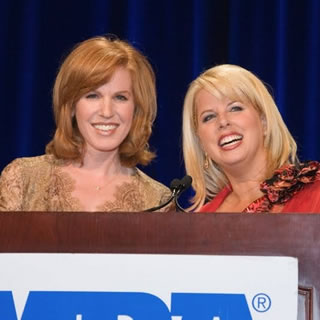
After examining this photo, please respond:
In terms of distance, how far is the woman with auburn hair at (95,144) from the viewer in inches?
81.5

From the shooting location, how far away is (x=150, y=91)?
218cm

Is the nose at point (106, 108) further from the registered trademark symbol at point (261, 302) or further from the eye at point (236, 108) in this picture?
the registered trademark symbol at point (261, 302)

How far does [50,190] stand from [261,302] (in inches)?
38.7

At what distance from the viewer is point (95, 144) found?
210cm

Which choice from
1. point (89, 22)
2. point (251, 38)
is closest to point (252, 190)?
point (251, 38)

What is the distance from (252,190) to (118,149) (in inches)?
14.8

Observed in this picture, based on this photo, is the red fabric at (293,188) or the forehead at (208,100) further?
the forehead at (208,100)

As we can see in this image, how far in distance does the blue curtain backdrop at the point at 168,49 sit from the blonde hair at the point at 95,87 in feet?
3.24

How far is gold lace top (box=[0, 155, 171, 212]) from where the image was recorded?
205 centimetres

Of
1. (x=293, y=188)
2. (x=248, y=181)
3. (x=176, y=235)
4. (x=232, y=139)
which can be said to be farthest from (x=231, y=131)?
(x=176, y=235)

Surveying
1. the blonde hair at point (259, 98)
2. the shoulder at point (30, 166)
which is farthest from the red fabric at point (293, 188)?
the shoulder at point (30, 166)

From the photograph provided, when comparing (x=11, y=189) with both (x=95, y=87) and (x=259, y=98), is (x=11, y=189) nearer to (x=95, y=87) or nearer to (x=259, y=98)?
(x=95, y=87)

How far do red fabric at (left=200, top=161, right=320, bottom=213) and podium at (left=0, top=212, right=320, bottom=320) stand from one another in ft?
1.94

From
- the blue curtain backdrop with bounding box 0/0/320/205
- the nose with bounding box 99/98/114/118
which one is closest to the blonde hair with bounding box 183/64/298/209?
the nose with bounding box 99/98/114/118
